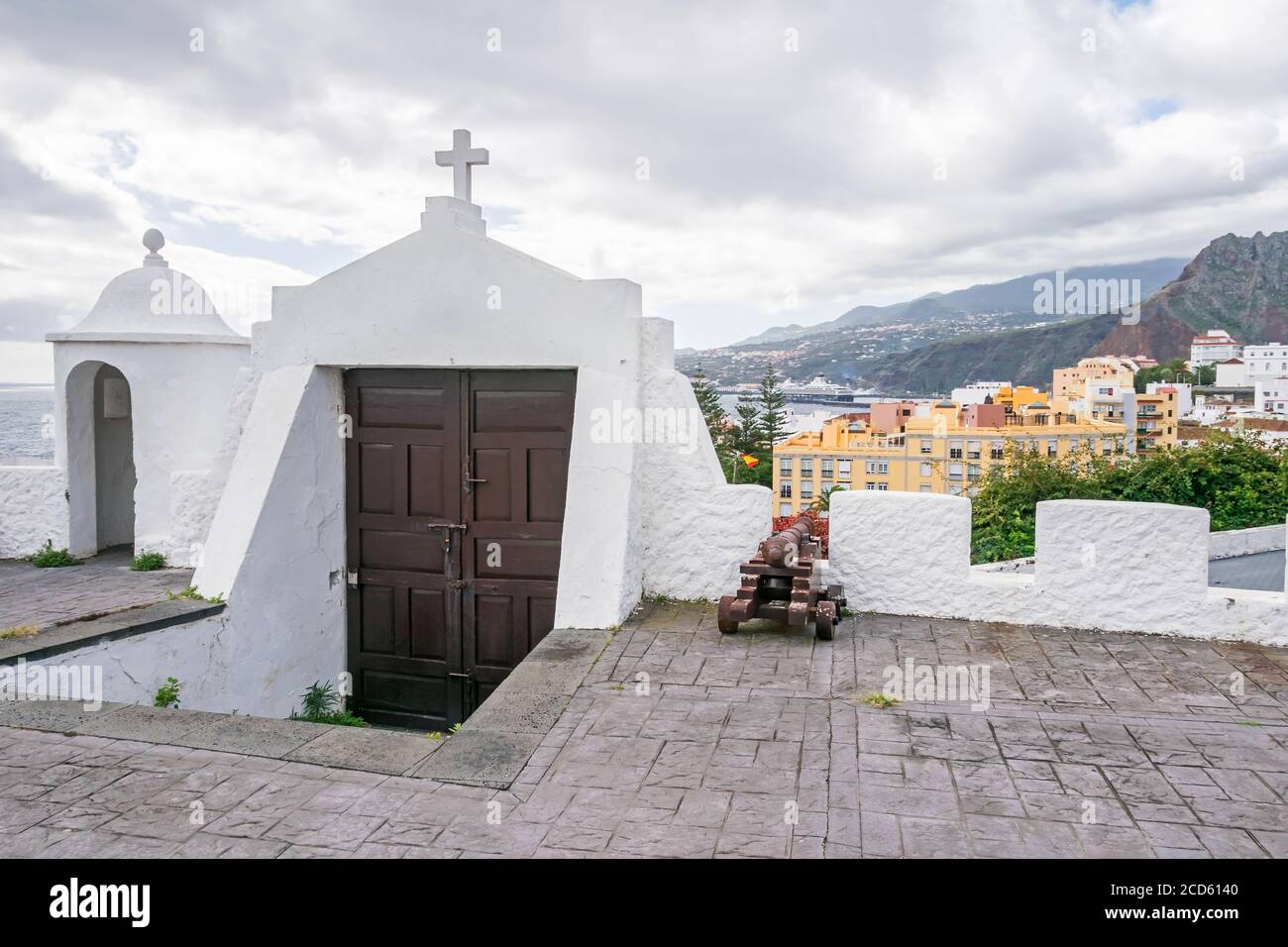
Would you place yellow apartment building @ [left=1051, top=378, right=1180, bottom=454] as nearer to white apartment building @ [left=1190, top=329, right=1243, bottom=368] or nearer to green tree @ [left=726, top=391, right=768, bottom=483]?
green tree @ [left=726, top=391, right=768, bottom=483]

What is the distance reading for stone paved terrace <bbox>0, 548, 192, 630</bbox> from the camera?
627cm

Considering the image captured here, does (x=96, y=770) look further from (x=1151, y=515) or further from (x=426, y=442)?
(x=1151, y=515)

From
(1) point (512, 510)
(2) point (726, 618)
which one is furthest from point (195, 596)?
(2) point (726, 618)

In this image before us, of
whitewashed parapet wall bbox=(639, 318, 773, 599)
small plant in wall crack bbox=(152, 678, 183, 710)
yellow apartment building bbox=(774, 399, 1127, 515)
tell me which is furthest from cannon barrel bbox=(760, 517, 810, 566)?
yellow apartment building bbox=(774, 399, 1127, 515)

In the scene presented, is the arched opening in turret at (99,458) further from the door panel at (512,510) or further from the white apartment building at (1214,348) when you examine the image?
the white apartment building at (1214,348)

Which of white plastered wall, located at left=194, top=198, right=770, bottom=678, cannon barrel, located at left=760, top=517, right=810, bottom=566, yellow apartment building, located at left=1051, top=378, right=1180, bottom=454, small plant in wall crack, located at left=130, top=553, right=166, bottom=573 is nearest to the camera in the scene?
cannon barrel, located at left=760, top=517, right=810, bottom=566

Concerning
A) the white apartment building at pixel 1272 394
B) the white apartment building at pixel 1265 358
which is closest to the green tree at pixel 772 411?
the white apartment building at pixel 1272 394

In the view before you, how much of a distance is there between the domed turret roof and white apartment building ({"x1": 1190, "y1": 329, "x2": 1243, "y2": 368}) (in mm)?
80842

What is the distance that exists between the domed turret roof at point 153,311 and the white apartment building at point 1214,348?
265 feet

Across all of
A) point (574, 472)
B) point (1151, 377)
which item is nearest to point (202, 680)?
point (574, 472)

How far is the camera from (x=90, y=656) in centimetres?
535

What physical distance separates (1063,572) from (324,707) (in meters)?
5.05

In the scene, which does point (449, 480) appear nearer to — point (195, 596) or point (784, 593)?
point (195, 596)

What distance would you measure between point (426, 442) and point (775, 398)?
76.3 feet
